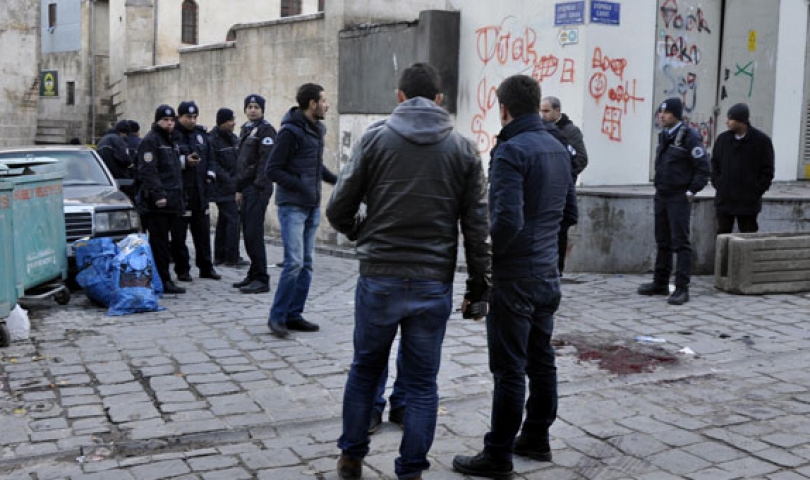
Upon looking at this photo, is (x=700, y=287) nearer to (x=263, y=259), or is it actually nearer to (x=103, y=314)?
(x=263, y=259)

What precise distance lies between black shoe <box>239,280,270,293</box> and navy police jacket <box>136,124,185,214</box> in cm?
112

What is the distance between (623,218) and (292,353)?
16.9 ft

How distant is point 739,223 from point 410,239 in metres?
7.03

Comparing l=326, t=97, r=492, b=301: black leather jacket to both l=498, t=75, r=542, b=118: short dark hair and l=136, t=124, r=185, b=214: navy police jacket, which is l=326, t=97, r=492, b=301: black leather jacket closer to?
l=498, t=75, r=542, b=118: short dark hair

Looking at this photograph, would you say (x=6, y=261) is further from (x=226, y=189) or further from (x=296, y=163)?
(x=226, y=189)

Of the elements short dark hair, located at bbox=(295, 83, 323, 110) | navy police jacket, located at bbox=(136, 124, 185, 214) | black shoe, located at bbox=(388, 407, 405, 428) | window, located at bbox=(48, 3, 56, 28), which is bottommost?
black shoe, located at bbox=(388, 407, 405, 428)

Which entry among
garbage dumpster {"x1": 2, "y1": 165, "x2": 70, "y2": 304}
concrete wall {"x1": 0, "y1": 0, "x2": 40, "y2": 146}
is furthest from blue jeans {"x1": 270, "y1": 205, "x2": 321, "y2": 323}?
concrete wall {"x1": 0, "y1": 0, "x2": 40, "y2": 146}

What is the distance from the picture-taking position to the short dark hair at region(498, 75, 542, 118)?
188 inches

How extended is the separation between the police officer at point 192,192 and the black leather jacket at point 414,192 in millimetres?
6240

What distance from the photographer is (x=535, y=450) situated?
5055 mm

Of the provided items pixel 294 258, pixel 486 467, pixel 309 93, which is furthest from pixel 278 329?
pixel 486 467

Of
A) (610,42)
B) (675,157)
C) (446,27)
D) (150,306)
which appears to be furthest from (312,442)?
(446,27)

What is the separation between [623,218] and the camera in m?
11.0

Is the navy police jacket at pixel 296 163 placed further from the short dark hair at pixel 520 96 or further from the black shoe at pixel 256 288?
the short dark hair at pixel 520 96
